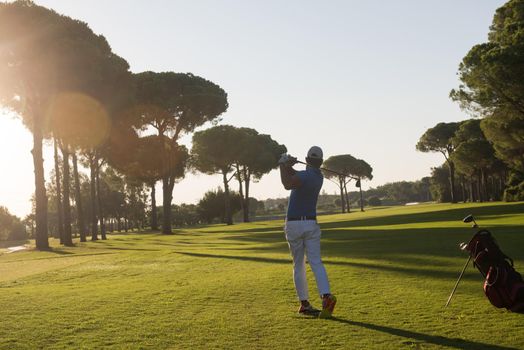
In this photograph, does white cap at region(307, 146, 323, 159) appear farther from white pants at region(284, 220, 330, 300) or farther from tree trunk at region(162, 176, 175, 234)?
tree trunk at region(162, 176, 175, 234)

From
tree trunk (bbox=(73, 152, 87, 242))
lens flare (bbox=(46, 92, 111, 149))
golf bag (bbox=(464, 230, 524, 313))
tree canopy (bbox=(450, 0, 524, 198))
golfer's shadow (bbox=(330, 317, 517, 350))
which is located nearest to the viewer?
golfer's shadow (bbox=(330, 317, 517, 350))

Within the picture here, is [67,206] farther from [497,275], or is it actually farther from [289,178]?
[497,275]

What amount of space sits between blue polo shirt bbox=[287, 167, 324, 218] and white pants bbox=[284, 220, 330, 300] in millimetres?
147

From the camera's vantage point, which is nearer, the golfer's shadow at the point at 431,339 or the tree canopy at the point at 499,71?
the golfer's shadow at the point at 431,339

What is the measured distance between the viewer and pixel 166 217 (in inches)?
2156

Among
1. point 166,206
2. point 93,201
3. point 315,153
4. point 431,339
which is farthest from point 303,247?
point 166,206

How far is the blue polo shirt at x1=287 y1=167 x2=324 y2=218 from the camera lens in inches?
305

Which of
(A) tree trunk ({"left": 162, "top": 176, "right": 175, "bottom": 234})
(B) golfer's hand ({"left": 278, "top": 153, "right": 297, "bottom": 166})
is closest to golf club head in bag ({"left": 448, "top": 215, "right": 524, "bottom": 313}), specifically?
(B) golfer's hand ({"left": 278, "top": 153, "right": 297, "bottom": 166})

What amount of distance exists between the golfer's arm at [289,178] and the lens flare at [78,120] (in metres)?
32.1

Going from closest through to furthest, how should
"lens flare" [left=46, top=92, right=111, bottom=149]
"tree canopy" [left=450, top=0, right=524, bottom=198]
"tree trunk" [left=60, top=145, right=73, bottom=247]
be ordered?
"tree canopy" [left=450, top=0, right=524, bottom=198], "lens flare" [left=46, top=92, right=111, bottom=149], "tree trunk" [left=60, top=145, right=73, bottom=247]

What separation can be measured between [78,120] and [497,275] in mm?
37183

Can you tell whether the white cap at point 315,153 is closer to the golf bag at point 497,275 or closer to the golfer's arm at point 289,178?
the golfer's arm at point 289,178

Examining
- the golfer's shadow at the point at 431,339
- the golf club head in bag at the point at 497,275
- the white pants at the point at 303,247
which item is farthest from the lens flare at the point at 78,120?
the golfer's shadow at the point at 431,339

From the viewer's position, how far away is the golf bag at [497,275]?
7107mm
